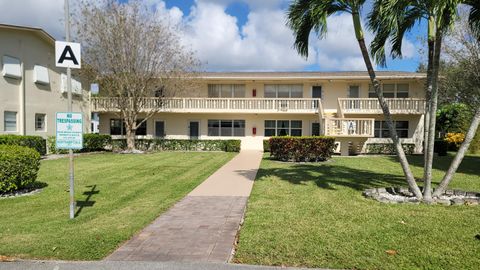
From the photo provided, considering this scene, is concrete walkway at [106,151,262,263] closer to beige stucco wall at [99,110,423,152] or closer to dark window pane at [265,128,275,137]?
beige stucco wall at [99,110,423,152]

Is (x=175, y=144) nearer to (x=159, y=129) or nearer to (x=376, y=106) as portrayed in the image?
(x=159, y=129)

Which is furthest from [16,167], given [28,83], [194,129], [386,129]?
[386,129]

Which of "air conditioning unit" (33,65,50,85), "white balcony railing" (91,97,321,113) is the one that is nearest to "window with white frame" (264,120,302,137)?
"white balcony railing" (91,97,321,113)

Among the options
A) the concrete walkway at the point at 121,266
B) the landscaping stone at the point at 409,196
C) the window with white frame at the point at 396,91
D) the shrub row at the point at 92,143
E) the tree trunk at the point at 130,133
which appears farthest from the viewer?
the window with white frame at the point at 396,91

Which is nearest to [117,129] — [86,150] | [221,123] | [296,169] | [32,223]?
[86,150]

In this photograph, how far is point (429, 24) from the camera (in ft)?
27.0

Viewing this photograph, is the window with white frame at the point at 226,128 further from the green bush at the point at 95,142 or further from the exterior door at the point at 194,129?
the green bush at the point at 95,142

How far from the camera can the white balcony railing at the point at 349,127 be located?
20.8 meters

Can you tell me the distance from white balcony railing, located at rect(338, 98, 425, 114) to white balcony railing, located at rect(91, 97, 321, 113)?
1943mm

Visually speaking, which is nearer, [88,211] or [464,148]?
[88,211]

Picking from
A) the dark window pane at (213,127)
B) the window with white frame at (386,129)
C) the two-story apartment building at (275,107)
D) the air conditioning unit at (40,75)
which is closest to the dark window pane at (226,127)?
the two-story apartment building at (275,107)

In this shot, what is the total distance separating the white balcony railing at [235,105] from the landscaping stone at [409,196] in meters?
16.6

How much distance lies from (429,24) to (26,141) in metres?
17.9

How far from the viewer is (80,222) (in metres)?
6.56
